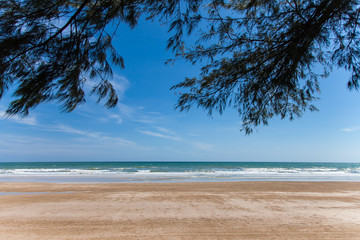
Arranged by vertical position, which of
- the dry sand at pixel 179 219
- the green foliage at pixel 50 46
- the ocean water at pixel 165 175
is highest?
the green foliage at pixel 50 46

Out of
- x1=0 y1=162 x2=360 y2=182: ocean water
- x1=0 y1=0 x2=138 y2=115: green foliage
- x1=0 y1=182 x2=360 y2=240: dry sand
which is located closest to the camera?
x1=0 y1=0 x2=138 y2=115: green foliage

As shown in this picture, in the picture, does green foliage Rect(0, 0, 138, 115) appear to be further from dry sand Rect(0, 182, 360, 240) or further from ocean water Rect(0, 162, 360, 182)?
ocean water Rect(0, 162, 360, 182)

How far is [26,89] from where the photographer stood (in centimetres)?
218

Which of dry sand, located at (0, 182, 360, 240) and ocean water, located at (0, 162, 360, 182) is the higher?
dry sand, located at (0, 182, 360, 240)

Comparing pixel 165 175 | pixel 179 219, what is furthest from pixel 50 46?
pixel 165 175

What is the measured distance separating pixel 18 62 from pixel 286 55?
3038 millimetres

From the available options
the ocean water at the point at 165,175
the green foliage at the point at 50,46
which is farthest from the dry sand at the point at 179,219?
the ocean water at the point at 165,175

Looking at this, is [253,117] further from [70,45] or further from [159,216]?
[159,216]

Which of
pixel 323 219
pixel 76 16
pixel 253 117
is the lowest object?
pixel 323 219

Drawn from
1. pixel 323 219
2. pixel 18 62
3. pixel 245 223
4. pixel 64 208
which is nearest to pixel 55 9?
pixel 18 62

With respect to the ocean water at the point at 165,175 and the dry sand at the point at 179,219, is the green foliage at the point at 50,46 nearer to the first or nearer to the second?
the dry sand at the point at 179,219

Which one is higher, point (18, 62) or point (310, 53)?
point (310, 53)

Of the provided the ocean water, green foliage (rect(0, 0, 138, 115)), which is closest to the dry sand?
green foliage (rect(0, 0, 138, 115))

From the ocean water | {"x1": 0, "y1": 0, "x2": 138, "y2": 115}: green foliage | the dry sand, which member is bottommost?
the ocean water
